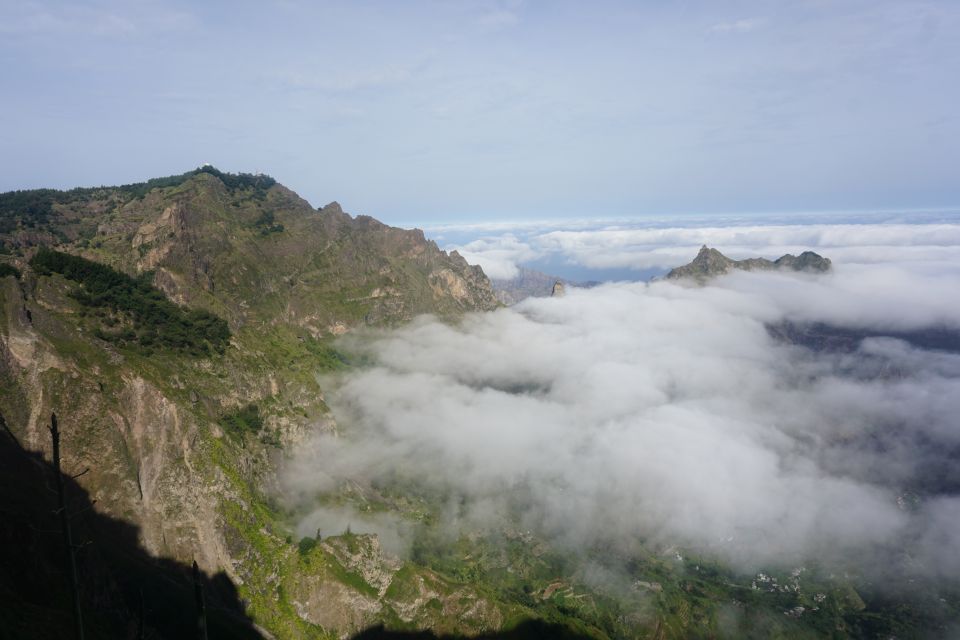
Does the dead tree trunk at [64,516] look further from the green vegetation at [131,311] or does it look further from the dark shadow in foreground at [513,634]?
the dark shadow in foreground at [513,634]

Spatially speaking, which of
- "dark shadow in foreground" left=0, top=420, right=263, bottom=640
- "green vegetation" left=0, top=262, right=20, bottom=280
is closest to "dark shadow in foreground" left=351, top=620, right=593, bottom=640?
"dark shadow in foreground" left=0, top=420, right=263, bottom=640

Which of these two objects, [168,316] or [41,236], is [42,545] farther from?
[41,236]

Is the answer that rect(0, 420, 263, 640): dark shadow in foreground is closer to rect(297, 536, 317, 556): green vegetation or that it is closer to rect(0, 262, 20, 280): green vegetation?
rect(297, 536, 317, 556): green vegetation

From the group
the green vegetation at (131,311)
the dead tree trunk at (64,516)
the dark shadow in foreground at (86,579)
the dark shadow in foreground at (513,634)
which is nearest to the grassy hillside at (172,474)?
the dark shadow in foreground at (86,579)

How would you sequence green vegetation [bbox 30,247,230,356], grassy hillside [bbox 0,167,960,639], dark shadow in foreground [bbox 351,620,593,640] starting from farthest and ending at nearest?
dark shadow in foreground [bbox 351,620,593,640] < green vegetation [bbox 30,247,230,356] < grassy hillside [bbox 0,167,960,639]

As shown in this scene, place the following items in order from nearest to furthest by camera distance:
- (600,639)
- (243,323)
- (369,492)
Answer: (600,639), (369,492), (243,323)

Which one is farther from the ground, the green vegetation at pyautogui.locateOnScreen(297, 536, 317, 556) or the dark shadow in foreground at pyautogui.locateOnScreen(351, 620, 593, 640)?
the green vegetation at pyautogui.locateOnScreen(297, 536, 317, 556)

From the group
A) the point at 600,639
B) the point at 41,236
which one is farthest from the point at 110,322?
the point at 600,639
